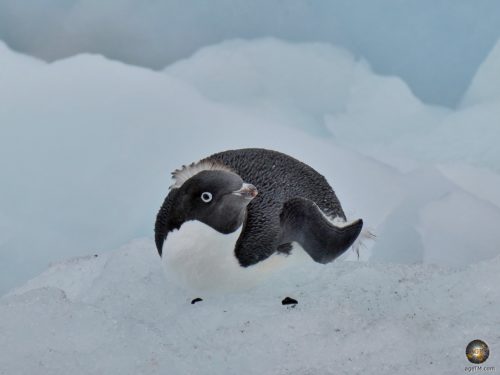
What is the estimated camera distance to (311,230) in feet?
7.58

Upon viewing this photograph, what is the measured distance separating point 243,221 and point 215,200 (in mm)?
142

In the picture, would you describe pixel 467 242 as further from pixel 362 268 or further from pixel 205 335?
pixel 205 335

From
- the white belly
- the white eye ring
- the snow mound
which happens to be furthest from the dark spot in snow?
the white eye ring

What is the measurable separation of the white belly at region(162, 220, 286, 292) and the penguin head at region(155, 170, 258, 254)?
0.02 m

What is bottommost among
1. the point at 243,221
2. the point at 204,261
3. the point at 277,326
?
the point at 277,326

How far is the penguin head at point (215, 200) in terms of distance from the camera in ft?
6.78

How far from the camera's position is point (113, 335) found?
1935 mm

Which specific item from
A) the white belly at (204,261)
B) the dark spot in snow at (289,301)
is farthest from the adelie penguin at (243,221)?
the dark spot in snow at (289,301)

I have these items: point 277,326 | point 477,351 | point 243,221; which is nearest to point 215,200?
point 243,221

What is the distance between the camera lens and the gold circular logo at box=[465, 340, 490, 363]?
5.69 feet

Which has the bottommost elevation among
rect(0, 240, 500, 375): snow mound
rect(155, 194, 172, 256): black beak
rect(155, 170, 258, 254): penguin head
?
rect(0, 240, 500, 375): snow mound

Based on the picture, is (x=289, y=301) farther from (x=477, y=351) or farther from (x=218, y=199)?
(x=477, y=351)

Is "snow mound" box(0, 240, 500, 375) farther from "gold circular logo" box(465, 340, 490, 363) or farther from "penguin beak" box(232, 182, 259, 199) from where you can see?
"penguin beak" box(232, 182, 259, 199)

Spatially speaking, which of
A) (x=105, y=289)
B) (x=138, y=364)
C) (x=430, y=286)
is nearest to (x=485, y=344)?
(x=430, y=286)
